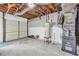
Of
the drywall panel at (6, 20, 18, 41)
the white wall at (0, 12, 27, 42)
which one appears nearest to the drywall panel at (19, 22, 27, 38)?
the white wall at (0, 12, 27, 42)

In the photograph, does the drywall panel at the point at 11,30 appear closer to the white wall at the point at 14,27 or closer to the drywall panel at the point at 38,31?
the white wall at the point at 14,27

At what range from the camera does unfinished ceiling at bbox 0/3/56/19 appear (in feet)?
7.29

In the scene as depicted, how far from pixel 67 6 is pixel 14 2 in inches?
38.4

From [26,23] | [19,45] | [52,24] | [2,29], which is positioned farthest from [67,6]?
[2,29]

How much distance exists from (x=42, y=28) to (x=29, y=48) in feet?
1.53

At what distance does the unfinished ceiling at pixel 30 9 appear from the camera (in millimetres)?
2221

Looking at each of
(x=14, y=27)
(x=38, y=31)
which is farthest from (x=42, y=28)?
(x=14, y=27)

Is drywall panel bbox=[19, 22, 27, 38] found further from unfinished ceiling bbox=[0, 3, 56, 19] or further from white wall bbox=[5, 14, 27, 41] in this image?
unfinished ceiling bbox=[0, 3, 56, 19]

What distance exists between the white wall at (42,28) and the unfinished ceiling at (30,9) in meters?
0.10

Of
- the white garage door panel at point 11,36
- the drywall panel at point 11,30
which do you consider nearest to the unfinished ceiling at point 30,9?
the drywall panel at point 11,30

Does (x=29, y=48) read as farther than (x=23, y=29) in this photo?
No

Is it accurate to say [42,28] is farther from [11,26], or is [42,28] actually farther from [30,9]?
[11,26]

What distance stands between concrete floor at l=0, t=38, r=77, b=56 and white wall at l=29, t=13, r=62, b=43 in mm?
139

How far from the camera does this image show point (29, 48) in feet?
7.68
